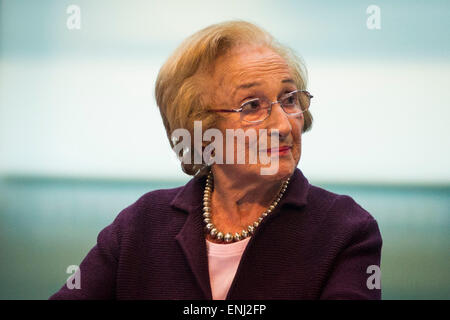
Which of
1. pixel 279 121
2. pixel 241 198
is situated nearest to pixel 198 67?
pixel 279 121

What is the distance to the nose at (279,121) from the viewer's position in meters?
1.31

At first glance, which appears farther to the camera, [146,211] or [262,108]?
[146,211]

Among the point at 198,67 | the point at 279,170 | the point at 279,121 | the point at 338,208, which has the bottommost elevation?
the point at 338,208

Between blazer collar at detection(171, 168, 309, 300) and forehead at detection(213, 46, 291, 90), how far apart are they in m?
0.30

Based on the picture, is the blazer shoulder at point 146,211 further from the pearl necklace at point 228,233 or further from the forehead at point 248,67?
the forehead at point 248,67

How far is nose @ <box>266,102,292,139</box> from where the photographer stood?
1.31m

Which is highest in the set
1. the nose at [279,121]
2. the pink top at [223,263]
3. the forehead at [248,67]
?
the forehead at [248,67]

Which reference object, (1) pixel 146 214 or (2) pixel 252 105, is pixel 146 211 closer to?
(1) pixel 146 214

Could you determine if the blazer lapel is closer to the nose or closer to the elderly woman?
the elderly woman

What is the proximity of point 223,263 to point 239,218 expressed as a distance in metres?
0.14

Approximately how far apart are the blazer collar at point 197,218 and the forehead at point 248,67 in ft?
0.98

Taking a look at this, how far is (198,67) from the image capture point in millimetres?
1369

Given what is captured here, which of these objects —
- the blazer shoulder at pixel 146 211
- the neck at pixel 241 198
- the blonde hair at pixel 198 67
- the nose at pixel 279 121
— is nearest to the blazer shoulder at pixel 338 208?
the neck at pixel 241 198
